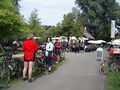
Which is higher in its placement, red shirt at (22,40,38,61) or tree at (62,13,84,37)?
tree at (62,13,84,37)

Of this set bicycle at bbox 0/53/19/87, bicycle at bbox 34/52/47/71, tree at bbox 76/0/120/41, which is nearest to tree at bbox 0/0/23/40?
bicycle at bbox 34/52/47/71

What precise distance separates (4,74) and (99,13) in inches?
2385

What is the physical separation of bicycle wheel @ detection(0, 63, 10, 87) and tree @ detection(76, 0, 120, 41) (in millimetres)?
58702

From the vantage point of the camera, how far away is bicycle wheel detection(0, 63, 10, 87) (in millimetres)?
8914

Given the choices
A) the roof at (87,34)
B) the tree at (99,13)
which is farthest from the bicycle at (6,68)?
the roof at (87,34)

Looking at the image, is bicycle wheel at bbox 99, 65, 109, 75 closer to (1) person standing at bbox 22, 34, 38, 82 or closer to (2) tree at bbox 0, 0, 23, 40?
(1) person standing at bbox 22, 34, 38, 82

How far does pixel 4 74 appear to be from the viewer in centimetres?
915

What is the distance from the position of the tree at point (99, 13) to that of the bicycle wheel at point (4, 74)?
193 ft

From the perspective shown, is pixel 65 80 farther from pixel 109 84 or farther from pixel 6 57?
pixel 6 57

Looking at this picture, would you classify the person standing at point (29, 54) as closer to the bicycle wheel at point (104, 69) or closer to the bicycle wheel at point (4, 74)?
the bicycle wheel at point (4, 74)

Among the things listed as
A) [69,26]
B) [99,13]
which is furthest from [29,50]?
[99,13]

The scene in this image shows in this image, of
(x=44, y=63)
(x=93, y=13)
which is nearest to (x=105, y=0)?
(x=93, y=13)

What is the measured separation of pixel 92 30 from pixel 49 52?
6102 cm

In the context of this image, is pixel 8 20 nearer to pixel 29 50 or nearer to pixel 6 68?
pixel 29 50
